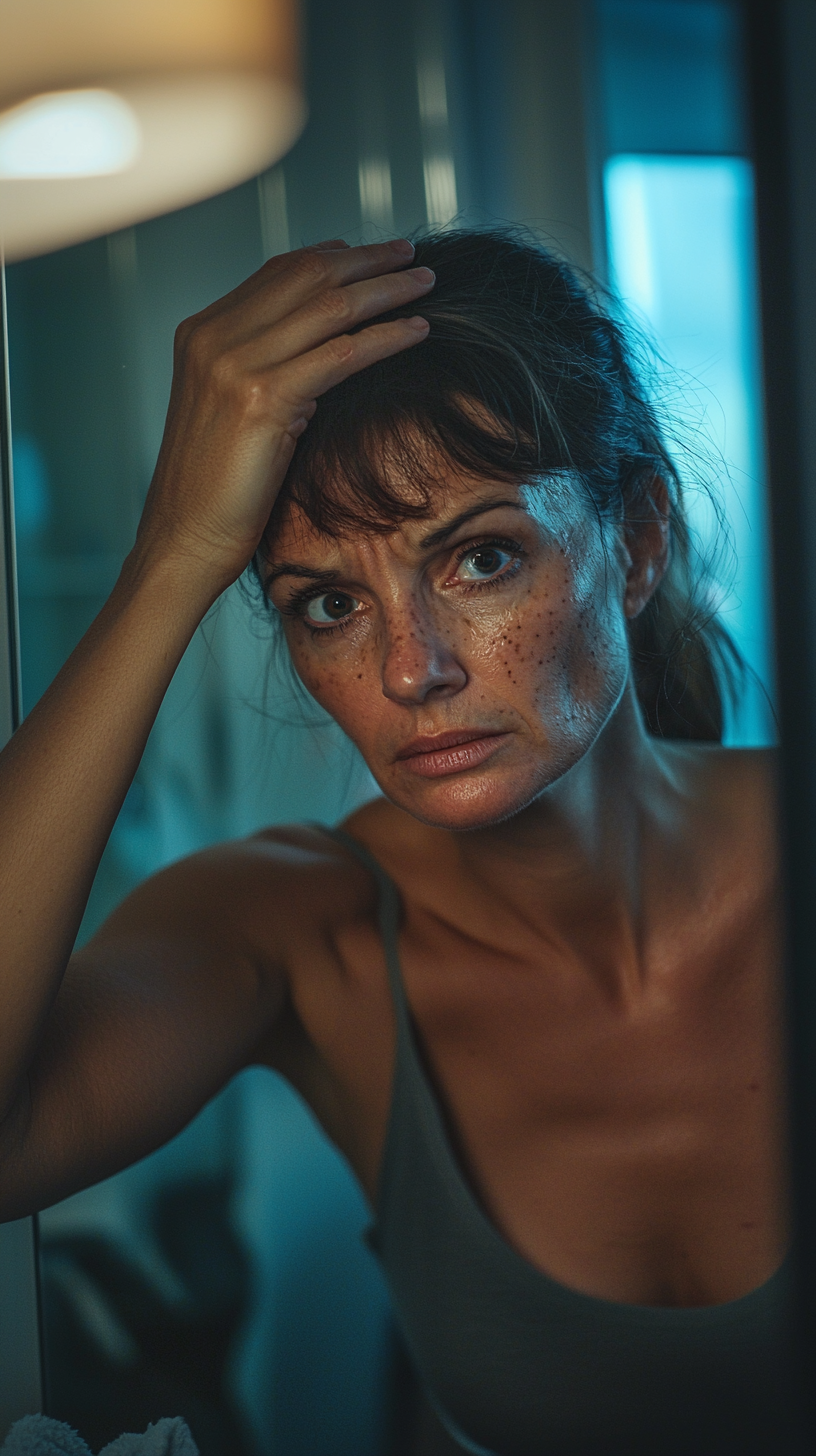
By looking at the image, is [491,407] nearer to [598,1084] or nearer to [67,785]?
[67,785]

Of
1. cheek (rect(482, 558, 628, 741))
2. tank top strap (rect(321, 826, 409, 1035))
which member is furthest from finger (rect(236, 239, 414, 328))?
tank top strap (rect(321, 826, 409, 1035))

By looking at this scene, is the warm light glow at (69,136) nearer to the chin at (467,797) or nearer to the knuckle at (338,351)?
the knuckle at (338,351)

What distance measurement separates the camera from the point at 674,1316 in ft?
2.25

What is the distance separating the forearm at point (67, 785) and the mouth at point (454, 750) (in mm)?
153

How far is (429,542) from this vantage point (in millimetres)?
602

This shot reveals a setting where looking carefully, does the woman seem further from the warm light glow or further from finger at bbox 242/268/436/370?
the warm light glow

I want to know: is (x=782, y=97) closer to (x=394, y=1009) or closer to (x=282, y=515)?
(x=282, y=515)

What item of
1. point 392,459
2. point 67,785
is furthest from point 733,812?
point 67,785

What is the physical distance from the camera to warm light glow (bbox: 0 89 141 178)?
2.28 feet

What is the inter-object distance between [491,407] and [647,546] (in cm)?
21

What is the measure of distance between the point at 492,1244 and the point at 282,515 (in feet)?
1.71

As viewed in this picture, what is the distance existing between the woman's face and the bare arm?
2.7 inches

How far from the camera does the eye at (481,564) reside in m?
0.62

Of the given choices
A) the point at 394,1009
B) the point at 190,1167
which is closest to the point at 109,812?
the point at 394,1009
